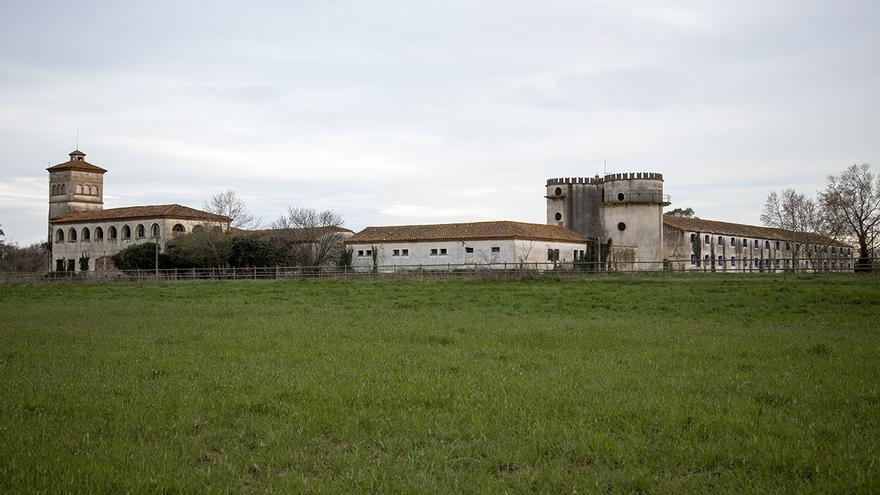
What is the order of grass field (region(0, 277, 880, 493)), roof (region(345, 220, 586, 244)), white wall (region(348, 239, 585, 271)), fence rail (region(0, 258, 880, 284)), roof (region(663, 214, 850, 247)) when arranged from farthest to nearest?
roof (region(663, 214, 850, 247))
roof (region(345, 220, 586, 244))
white wall (region(348, 239, 585, 271))
fence rail (region(0, 258, 880, 284))
grass field (region(0, 277, 880, 493))

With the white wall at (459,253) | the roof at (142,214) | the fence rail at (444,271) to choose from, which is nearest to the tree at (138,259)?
the fence rail at (444,271)

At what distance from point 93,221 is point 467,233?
45.7 metres

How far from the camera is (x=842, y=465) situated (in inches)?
282

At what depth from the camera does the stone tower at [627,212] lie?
7050 cm

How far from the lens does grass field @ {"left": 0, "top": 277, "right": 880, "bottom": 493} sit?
723cm

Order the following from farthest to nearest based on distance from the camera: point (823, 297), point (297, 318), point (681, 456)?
point (823, 297) → point (297, 318) → point (681, 456)

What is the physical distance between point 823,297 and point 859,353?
14863 millimetres

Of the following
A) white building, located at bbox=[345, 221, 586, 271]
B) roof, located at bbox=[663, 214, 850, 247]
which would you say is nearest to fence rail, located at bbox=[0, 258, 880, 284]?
white building, located at bbox=[345, 221, 586, 271]

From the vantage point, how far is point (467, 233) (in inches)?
2532

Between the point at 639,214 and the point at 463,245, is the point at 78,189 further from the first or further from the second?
the point at 639,214

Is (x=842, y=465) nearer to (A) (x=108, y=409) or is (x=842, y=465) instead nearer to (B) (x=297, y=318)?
(A) (x=108, y=409)

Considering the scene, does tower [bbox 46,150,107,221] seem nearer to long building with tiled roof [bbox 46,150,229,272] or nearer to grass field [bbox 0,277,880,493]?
long building with tiled roof [bbox 46,150,229,272]

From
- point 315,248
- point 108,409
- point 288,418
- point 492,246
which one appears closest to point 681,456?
point 288,418

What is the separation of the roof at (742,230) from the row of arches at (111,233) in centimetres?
5131
